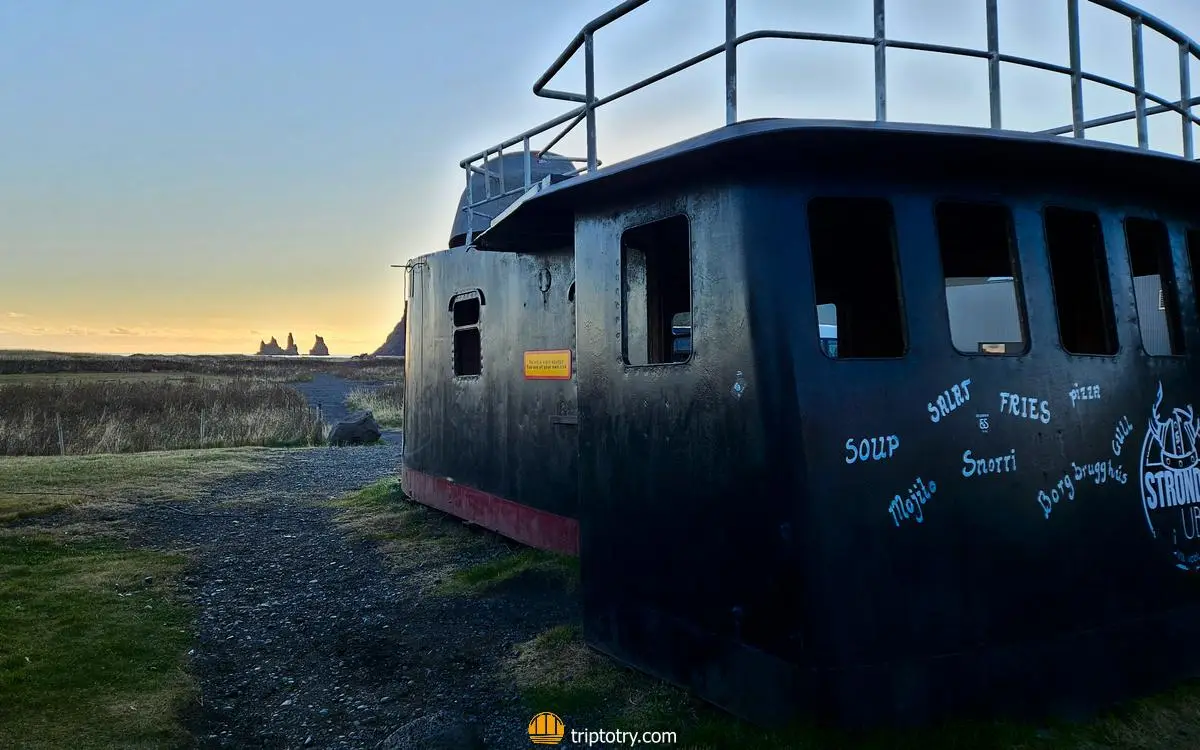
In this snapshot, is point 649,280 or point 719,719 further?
point 649,280

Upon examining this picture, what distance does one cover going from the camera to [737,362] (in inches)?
170

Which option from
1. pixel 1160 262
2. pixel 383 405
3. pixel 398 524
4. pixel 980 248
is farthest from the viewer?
pixel 383 405

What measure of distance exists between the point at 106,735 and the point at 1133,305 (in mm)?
6398

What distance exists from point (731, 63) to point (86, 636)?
5.98 meters

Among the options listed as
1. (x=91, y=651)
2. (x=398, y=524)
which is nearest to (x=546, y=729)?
(x=91, y=651)

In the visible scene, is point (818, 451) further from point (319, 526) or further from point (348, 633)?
point (319, 526)

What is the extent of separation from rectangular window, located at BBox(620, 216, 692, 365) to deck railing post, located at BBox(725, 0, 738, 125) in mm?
1084

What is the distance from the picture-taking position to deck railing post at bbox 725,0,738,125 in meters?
4.29

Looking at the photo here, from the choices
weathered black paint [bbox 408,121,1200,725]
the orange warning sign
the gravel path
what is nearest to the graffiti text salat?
weathered black paint [bbox 408,121,1200,725]

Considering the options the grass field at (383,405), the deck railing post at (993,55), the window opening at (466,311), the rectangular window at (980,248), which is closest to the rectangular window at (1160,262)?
the rectangular window at (980,248)

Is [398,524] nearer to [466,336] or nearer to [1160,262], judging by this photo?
[466,336]

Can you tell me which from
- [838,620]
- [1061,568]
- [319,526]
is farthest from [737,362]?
[319,526]

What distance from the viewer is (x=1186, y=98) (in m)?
5.36

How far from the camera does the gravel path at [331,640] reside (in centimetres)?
488
